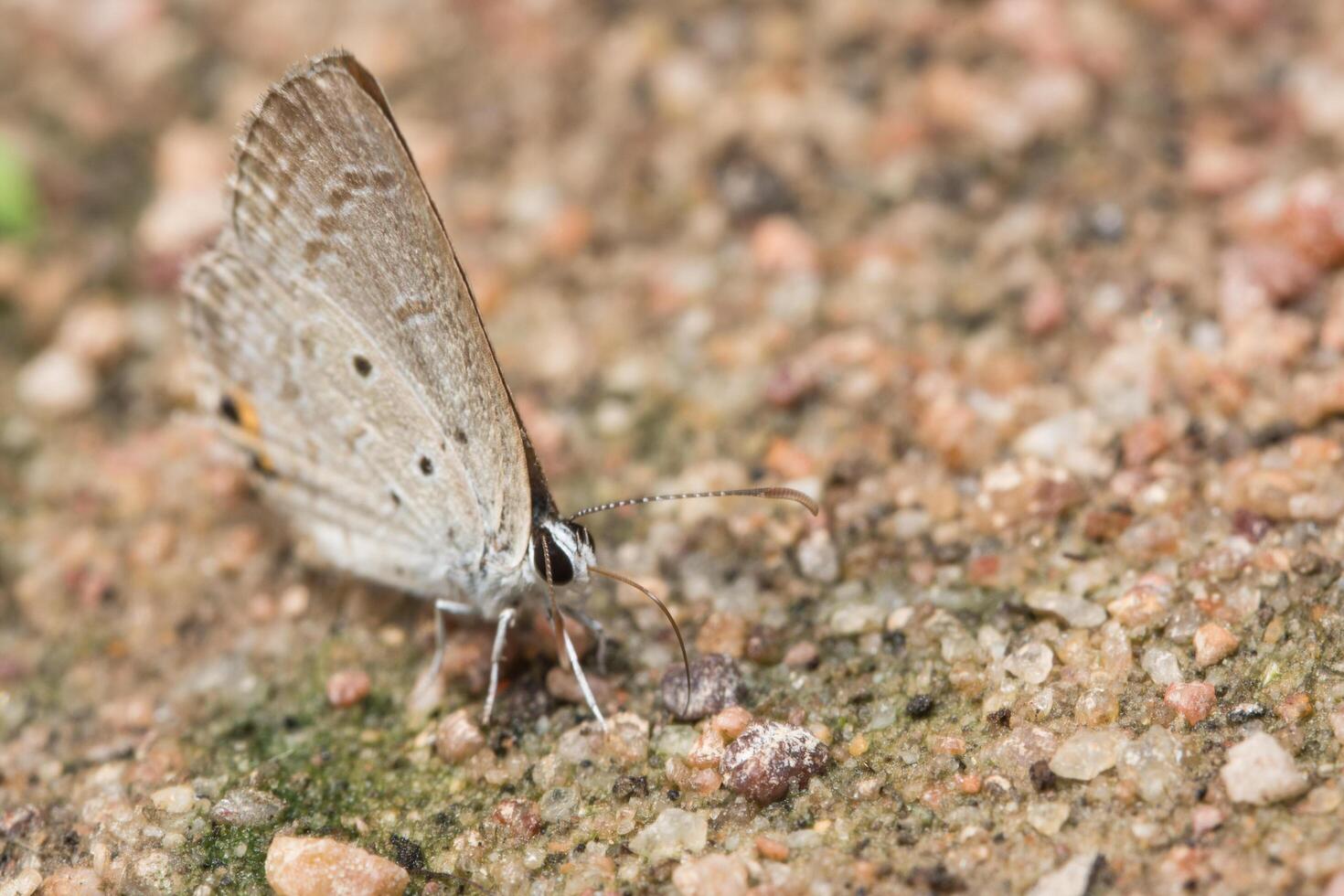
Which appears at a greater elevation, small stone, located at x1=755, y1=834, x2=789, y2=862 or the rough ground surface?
the rough ground surface

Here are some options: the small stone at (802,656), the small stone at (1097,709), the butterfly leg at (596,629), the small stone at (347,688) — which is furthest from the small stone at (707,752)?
the small stone at (347,688)

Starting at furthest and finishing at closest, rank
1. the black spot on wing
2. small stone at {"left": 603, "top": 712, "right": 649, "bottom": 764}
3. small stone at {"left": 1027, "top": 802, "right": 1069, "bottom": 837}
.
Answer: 1. the black spot on wing
2. small stone at {"left": 603, "top": 712, "right": 649, "bottom": 764}
3. small stone at {"left": 1027, "top": 802, "right": 1069, "bottom": 837}

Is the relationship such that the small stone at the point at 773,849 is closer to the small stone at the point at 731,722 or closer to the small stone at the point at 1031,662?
the small stone at the point at 731,722

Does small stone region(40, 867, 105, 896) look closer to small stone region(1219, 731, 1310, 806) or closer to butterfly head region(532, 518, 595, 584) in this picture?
butterfly head region(532, 518, 595, 584)

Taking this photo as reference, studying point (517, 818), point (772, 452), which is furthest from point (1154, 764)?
point (772, 452)

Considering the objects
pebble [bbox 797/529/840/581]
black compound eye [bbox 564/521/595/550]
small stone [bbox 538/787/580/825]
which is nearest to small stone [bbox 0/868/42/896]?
small stone [bbox 538/787/580/825]
